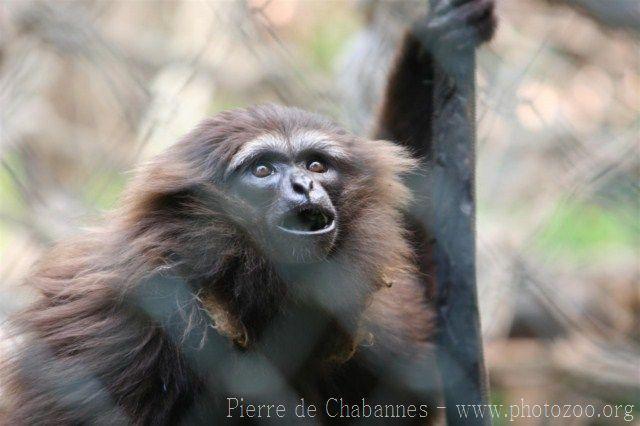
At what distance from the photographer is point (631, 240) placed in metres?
8.62

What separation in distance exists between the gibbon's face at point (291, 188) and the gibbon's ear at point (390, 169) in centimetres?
25

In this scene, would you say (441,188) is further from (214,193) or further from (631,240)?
(631,240)

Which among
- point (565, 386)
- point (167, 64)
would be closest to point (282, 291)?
point (565, 386)

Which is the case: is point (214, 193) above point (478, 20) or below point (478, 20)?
below

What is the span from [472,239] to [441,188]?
267mm

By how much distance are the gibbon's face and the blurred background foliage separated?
1.54m

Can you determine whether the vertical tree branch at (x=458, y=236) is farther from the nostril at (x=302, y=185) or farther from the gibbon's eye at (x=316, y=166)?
the nostril at (x=302, y=185)

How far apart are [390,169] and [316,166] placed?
0.48 metres

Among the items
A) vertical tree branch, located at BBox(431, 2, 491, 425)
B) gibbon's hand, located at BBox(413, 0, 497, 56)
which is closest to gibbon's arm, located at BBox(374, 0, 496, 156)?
gibbon's hand, located at BBox(413, 0, 497, 56)

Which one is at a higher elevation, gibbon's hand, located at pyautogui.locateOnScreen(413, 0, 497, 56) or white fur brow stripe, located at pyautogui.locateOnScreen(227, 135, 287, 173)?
gibbon's hand, located at pyautogui.locateOnScreen(413, 0, 497, 56)

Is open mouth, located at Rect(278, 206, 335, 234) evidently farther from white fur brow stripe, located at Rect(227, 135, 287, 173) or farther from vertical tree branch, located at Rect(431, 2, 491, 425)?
vertical tree branch, located at Rect(431, 2, 491, 425)

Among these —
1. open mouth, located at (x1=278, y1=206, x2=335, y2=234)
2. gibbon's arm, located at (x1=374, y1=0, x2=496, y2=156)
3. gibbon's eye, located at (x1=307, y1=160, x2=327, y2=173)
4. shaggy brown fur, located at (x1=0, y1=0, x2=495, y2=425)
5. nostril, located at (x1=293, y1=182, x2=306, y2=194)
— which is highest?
gibbon's arm, located at (x1=374, y1=0, x2=496, y2=156)

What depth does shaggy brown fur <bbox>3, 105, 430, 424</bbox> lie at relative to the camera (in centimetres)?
313

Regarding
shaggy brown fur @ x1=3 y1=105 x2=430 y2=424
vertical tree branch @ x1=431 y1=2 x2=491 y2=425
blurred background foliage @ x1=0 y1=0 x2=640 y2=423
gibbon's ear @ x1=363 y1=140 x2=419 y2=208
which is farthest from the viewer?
blurred background foliage @ x1=0 y1=0 x2=640 y2=423
